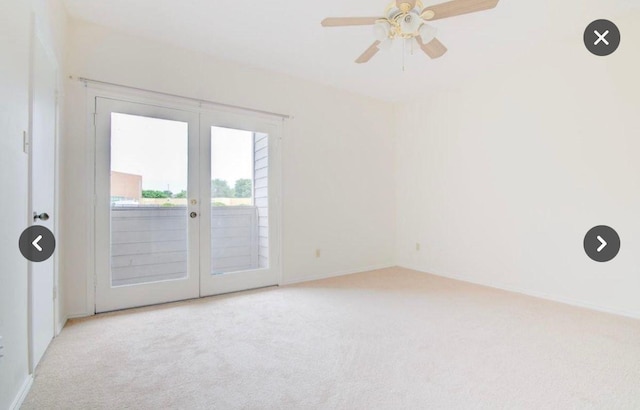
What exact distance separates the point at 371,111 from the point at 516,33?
2.15m

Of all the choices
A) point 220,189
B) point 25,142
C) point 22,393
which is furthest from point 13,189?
point 220,189

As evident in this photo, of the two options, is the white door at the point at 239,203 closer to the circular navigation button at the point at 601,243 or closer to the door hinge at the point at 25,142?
the door hinge at the point at 25,142

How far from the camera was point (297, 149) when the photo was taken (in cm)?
411

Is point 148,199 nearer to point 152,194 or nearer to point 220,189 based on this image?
point 152,194

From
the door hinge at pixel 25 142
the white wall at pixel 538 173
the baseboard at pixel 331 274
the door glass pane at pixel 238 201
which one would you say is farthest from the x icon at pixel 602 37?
the door hinge at pixel 25 142

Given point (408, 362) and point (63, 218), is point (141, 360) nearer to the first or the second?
point (63, 218)

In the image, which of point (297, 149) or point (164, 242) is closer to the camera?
point (164, 242)

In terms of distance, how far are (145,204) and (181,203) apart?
1.10 ft

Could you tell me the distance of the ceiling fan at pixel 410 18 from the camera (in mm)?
2053

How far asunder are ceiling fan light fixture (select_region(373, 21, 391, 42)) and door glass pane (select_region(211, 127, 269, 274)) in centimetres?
195

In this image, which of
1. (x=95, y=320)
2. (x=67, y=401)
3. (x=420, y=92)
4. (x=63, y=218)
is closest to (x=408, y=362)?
(x=67, y=401)

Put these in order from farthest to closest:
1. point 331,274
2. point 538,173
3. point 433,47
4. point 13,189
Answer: point 331,274 < point 538,173 < point 433,47 < point 13,189

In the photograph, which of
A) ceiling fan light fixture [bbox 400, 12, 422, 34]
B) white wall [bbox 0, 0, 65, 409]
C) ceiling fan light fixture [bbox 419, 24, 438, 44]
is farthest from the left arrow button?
ceiling fan light fixture [bbox 419, 24, 438, 44]

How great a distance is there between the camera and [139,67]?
311 centimetres
